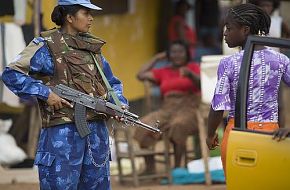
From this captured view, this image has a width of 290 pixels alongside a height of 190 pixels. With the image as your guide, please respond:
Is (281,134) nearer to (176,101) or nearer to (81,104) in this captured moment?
(81,104)

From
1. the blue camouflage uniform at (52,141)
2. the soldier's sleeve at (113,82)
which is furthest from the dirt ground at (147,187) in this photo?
the blue camouflage uniform at (52,141)

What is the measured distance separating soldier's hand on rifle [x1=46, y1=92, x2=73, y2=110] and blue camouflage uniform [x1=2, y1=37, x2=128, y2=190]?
0.09ft

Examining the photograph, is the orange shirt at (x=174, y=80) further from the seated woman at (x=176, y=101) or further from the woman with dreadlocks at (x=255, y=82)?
the woman with dreadlocks at (x=255, y=82)

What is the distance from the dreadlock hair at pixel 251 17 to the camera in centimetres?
555

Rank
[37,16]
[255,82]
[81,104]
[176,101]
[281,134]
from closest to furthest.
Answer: [281,134], [255,82], [81,104], [37,16], [176,101]

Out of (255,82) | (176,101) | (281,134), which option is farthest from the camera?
(176,101)

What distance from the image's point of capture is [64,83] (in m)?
5.73

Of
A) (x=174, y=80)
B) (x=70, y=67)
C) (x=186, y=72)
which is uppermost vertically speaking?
(x=70, y=67)

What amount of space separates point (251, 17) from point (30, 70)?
1.47 meters

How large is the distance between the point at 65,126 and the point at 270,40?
1496 millimetres

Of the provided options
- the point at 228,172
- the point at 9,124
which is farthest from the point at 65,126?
the point at 9,124

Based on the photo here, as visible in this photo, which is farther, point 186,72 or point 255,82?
point 186,72

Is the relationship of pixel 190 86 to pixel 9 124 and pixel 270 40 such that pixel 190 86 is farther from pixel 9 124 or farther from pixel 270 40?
pixel 270 40

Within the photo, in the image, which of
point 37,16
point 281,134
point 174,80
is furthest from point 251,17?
point 37,16
